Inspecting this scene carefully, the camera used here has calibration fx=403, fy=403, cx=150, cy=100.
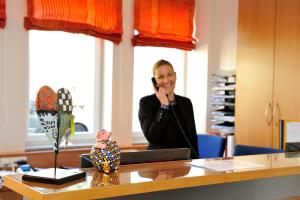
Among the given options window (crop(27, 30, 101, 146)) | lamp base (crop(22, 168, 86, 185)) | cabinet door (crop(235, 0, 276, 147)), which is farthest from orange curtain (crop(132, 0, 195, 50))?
lamp base (crop(22, 168, 86, 185))

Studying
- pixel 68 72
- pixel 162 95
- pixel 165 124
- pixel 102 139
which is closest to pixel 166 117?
pixel 165 124

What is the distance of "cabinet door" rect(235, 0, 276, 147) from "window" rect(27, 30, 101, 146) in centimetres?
134

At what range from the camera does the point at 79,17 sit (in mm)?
3510

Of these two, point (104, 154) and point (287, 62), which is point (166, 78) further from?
point (104, 154)

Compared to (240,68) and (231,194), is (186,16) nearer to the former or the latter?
(240,68)

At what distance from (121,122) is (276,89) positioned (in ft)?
4.75

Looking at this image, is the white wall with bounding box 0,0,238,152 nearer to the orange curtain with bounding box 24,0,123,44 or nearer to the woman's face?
the orange curtain with bounding box 24,0,123,44

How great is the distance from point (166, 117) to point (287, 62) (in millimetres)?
1243

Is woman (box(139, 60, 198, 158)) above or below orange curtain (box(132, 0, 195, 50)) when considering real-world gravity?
below

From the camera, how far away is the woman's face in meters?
2.67

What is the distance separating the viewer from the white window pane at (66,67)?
138 inches

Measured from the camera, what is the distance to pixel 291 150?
2445 mm

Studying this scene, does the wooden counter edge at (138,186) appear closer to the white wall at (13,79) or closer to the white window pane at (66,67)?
the white wall at (13,79)

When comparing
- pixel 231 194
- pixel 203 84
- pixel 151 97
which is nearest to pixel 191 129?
pixel 151 97
